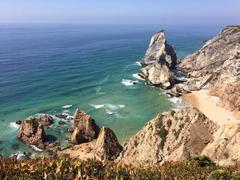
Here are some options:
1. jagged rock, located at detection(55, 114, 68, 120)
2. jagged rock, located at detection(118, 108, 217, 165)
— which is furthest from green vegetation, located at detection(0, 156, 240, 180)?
jagged rock, located at detection(55, 114, 68, 120)

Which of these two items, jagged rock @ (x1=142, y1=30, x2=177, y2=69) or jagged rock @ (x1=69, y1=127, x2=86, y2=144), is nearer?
jagged rock @ (x1=69, y1=127, x2=86, y2=144)

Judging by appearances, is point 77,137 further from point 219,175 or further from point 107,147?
point 219,175

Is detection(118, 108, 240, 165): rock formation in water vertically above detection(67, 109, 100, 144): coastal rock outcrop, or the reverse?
detection(118, 108, 240, 165): rock formation in water

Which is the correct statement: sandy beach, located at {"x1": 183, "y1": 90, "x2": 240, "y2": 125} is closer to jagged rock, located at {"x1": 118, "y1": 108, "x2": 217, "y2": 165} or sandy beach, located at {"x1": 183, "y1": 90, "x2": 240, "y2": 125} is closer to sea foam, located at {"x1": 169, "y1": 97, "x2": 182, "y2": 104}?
sea foam, located at {"x1": 169, "y1": 97, "x2": 182, "y2": 104}

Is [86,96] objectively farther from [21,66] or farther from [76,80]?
[21,66]

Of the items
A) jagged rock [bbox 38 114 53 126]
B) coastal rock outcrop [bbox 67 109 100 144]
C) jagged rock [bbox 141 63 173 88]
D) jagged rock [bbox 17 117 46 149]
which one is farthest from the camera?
jagged rock [bbox 141 63 173 88]

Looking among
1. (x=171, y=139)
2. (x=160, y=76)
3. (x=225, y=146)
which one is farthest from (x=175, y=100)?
(x=225, y=146)
